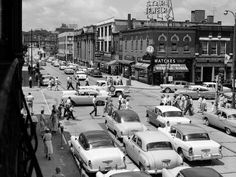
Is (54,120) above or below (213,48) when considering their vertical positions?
below

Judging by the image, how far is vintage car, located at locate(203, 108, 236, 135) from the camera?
20125 mm

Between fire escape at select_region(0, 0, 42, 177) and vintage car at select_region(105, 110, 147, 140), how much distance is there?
11238 millimetres

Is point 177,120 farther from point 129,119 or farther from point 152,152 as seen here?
point 152,152

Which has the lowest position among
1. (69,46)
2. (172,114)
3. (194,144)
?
(194,144)

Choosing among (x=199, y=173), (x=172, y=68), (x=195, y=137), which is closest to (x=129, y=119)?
(x=195, y=137)

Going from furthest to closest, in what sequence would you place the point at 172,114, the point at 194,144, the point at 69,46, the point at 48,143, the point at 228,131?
the point at 69,46 → the point at 172,114 → the point at 228,131 → the point at 194,144 → the point at 48,143

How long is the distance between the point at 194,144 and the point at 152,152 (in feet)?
7.76

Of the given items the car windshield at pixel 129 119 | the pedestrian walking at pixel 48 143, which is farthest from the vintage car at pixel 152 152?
the car windshield at pixel 129 119

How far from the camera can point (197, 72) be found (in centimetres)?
5212

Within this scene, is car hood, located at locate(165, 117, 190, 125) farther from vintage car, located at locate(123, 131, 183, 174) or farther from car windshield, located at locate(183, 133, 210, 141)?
vintage car, located at locate(123, 131, 183, 174)

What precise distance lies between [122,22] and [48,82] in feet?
114

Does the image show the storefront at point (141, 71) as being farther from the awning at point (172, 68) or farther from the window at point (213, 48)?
the window at point (213, 48)

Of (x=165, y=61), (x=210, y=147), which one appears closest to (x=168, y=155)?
(x=210, y=147)

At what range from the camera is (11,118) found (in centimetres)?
224
